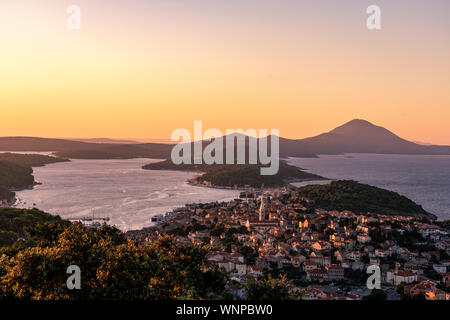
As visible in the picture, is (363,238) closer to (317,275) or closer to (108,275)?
(317,275)

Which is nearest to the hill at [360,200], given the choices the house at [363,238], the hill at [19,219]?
the house at [363,238]

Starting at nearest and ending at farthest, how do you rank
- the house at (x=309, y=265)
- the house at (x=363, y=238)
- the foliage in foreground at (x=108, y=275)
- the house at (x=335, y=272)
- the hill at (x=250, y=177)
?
the foliage in foreground at (x=108, y=275), the house at (x=335, y=272), the house at (x=309, y=265), the house at (x=363, y=238), the hill at (x=250, y=177)

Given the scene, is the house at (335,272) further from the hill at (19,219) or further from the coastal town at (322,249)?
the hill at (19,219)

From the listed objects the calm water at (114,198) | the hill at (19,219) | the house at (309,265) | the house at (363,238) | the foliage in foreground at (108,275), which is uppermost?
the foliage in foreground at (108,275)

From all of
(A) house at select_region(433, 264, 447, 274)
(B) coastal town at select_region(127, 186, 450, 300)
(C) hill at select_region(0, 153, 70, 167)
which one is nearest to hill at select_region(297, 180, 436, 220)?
(B) coastal town at select_region(127, 186, 450, 300)

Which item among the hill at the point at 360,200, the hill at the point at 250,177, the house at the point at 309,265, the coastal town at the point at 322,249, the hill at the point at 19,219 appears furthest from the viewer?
the hill at the point at 250,177

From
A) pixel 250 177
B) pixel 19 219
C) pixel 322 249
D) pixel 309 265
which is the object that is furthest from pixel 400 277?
pixel 250 177
